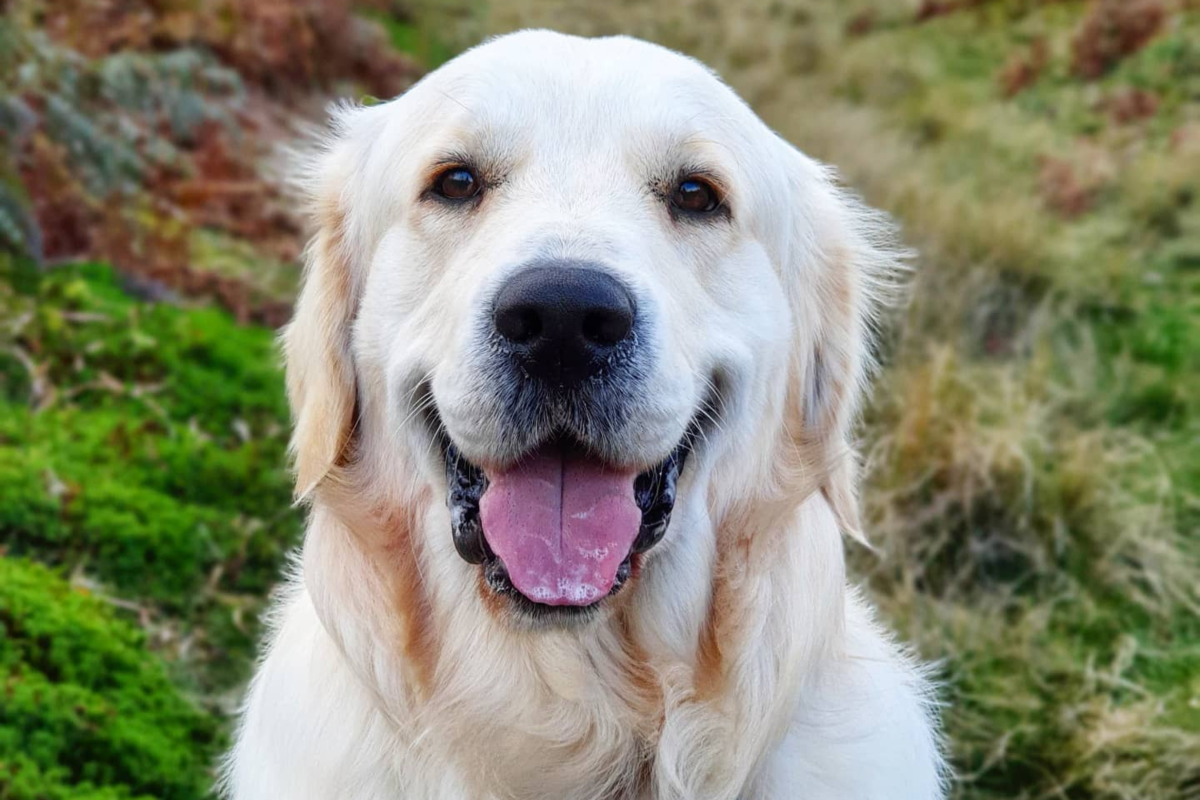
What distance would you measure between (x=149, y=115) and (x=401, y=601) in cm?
497

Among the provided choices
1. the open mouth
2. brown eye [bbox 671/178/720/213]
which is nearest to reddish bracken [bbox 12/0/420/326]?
brown eye [bbox 671/178/720/213]

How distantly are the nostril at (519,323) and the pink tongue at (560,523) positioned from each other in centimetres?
27

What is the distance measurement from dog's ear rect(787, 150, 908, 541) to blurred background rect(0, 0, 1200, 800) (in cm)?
65

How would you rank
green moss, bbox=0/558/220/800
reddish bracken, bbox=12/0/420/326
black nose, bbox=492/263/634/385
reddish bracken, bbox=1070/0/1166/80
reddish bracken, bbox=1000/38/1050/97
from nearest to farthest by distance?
1. black nose, bbox=492/263/634/385
2. green moss, bbox=0/558/220/800
3. reddish bracken, bbox=12/0/420/326
4. reddish bracken, bbox=1070/0/1166/80
5. reddish bracken, bbox=1000/38/1050/97

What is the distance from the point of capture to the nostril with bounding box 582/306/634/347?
219cm

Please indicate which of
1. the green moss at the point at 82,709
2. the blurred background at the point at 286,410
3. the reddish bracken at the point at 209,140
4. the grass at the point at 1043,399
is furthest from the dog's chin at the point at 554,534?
the reddish bracken at the point at 209,140

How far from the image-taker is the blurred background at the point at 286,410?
12.7ft

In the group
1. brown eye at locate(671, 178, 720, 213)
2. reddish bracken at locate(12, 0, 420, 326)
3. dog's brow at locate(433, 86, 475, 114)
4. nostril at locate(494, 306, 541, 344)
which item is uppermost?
dog's brow at locate(433, 86, 475, 114)

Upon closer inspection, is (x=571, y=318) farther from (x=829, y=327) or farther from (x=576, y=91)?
(x=829, y=327)

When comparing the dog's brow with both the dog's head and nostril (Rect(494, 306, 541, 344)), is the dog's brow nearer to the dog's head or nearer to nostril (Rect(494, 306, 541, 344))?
the dog's head

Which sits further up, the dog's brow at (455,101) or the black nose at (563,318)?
the dog's brow at (455,101)

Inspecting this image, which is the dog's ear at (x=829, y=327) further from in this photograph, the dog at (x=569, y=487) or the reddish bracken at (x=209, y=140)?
the reddish bracken at (x=209, y=140)

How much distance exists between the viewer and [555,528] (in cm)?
236

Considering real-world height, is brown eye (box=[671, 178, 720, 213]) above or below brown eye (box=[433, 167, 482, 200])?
above
